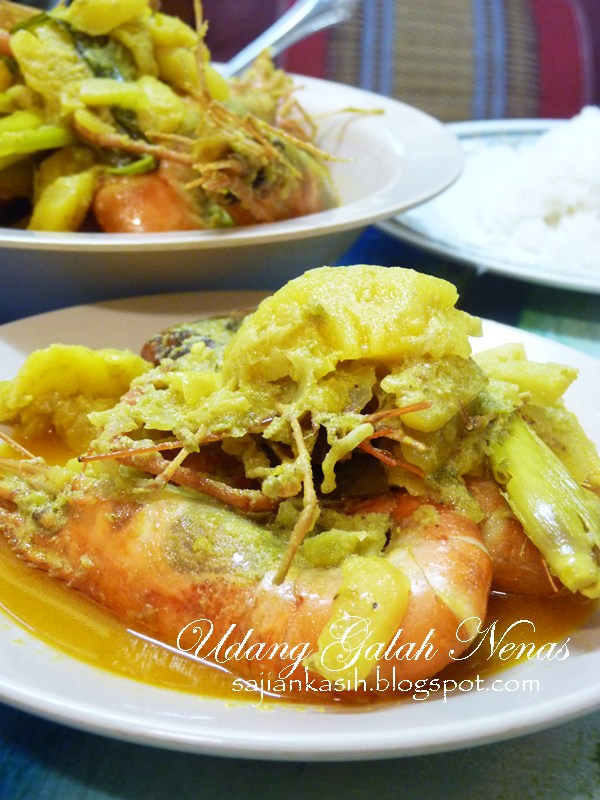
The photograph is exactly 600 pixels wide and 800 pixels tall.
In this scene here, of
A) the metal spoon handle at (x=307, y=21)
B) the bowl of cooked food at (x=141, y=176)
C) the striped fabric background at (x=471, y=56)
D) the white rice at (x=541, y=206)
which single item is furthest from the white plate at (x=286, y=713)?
the striped fabric background at (x=471, y=56)

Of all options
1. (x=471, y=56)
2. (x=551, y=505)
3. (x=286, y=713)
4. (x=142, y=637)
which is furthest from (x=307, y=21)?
(x=286, y=713)

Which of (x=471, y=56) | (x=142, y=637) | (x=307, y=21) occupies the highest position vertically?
(x=307, y=21)

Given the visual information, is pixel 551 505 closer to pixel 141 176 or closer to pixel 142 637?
pixel 142 637

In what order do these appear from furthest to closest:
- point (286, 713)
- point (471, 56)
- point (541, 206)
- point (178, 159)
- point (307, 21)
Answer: point (471, 56)
point (307, 21)
point (541, 206)
point (178, 159)
point (286, 713)

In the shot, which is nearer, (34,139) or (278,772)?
(278,772)

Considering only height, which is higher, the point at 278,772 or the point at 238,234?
the point at 238,234

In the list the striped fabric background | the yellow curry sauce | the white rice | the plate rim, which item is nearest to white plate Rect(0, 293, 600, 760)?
the yellow curry sauce
